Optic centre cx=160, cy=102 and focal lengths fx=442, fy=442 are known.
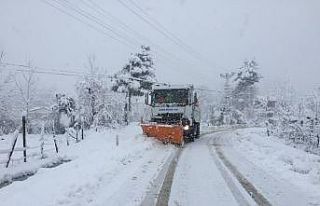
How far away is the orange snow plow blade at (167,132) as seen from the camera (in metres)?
24.7

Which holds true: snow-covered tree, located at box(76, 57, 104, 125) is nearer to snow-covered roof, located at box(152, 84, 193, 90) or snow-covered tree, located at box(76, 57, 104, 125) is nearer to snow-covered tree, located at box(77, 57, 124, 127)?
snow-covered tree, located at box(77, 57, 124, 127)

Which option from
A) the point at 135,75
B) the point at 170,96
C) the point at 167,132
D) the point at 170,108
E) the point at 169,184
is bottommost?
the point at 169,184

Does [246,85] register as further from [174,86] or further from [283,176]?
[283,176]

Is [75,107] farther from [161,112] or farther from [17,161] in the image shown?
[17,161]

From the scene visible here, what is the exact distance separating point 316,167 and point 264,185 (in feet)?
11.5

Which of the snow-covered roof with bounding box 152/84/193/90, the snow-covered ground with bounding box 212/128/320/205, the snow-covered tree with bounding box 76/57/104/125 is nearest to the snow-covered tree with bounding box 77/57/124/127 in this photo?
the snow-covered tree with bounding box 76/57/104/125

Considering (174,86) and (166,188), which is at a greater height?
(174,86)

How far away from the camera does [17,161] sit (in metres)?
18.2

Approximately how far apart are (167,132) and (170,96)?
313 cm

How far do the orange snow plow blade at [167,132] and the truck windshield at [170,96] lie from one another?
7.92 ft

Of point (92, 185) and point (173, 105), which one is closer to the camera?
point (92, 185)

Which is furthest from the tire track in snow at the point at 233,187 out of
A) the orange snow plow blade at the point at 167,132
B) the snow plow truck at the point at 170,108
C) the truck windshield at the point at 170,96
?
the truck windshield at the point at 170,96

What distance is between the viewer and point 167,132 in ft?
81.8

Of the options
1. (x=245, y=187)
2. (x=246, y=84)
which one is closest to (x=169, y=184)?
(x=245, y=187)
